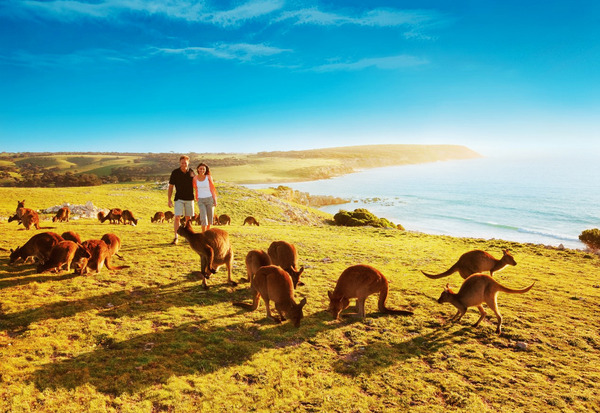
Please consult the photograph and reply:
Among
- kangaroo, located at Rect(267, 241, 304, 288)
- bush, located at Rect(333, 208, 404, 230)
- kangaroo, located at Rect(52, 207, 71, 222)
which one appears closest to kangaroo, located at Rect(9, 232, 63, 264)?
kangaroo, located at Rect(267, 241, 304, 288)

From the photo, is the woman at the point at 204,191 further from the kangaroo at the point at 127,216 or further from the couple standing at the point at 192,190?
the kangaroo at the point at 127,216

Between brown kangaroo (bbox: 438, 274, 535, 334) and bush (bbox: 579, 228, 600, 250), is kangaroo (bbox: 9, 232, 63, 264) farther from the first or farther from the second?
bush (bbox: 579, 228, 600, 250)

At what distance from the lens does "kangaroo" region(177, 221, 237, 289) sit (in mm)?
8328

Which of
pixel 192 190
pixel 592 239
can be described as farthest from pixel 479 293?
pixel 592 239

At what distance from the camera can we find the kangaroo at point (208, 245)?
8328mm

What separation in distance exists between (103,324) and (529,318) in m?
11.0

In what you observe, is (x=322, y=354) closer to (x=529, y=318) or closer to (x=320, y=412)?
(x=320, y=412)

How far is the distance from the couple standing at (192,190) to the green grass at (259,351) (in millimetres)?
2564

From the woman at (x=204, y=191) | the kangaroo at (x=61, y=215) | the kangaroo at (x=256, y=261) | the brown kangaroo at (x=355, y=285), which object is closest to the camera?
the brown kangaroo at (x=355, y=285)

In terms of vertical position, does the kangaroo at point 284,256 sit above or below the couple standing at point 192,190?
below

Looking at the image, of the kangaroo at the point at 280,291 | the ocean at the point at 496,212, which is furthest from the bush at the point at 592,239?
the kangaroo at the point at 280,291

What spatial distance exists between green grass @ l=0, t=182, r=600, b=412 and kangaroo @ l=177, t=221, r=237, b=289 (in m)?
0.88

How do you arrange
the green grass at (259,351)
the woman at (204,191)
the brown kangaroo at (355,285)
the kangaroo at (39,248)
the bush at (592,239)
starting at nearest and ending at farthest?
the green grass at (259,351), the brown kangaroo at (355,285), the kangaroo at (39,248), the woman at (204,191), the bush at (592,239)

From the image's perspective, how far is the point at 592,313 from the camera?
9.25m
